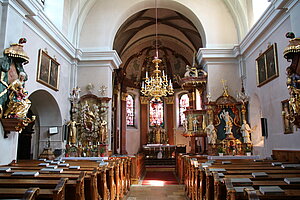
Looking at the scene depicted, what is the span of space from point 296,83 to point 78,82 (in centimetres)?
857

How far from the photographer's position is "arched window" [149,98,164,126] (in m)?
20.5

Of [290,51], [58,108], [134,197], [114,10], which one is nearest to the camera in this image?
[290,51]

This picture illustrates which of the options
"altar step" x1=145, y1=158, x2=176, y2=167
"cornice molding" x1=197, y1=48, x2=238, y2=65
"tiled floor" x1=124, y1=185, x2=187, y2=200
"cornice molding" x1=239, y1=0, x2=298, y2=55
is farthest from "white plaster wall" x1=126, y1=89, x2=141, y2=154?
"tiled floor" x1=124, y1=185, x2=187, y2=200

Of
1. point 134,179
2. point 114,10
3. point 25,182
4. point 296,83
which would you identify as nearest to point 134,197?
point 134,179

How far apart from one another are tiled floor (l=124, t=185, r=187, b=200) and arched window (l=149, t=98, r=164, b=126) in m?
12.2

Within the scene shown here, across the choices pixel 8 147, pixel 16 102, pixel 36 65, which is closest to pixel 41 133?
pixel 36 65

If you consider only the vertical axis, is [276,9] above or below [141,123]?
above

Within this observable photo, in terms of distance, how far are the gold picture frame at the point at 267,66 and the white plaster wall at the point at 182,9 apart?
258 centimetres

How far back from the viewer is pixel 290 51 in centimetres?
577

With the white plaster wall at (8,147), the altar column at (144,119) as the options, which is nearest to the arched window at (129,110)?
the altar column at (144,119)

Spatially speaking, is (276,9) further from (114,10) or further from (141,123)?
(141,123)

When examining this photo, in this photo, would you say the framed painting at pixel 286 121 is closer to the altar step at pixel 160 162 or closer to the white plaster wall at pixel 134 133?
the altar step at pixel 160 162

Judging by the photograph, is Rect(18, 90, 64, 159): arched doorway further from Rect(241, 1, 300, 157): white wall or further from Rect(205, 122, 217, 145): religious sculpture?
Rect(241, 1, 300, 157): white wall

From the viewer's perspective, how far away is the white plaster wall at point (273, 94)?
7.43m
